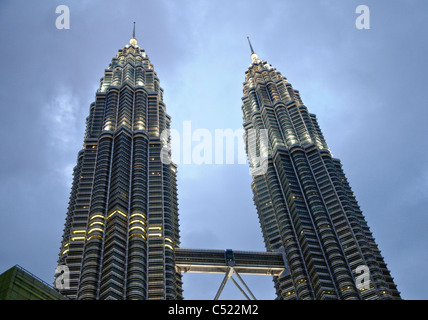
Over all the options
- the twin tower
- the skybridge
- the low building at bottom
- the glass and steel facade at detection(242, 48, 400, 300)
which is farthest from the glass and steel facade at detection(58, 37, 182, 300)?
the low building at bottom

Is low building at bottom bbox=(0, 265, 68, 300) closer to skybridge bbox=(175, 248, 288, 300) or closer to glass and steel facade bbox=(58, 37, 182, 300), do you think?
glass and steel facade bbox=(58, 37, 182, 300)

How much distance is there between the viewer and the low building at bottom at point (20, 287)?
109 ft

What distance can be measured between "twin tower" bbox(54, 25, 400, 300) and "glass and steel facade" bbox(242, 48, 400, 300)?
1.17 feet

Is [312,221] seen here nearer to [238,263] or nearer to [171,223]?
[238,263]

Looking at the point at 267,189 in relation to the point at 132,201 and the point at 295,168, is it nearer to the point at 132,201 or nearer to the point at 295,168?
the point at 295,168

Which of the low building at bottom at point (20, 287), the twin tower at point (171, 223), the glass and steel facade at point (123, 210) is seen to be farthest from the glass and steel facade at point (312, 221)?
the low building at bottom at point (20, 287)

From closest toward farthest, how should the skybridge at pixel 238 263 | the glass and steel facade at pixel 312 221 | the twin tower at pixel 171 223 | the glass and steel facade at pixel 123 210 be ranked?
the glass and steel facade at pixel 123 210, the twin tower at pixel 171 223, the glass and steel facade at pixel 312 221, the skybridge at pixel 238 263

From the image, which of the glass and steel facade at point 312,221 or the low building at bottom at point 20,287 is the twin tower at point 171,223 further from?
the low building at bottom at point 20,287

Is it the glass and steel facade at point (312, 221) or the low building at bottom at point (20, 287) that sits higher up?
the glass and steel facade at point (312, 221)

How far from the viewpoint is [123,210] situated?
132875mm

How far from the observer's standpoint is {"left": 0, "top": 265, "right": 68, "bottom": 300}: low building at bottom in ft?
109

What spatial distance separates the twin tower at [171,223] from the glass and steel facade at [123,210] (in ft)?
1.06
